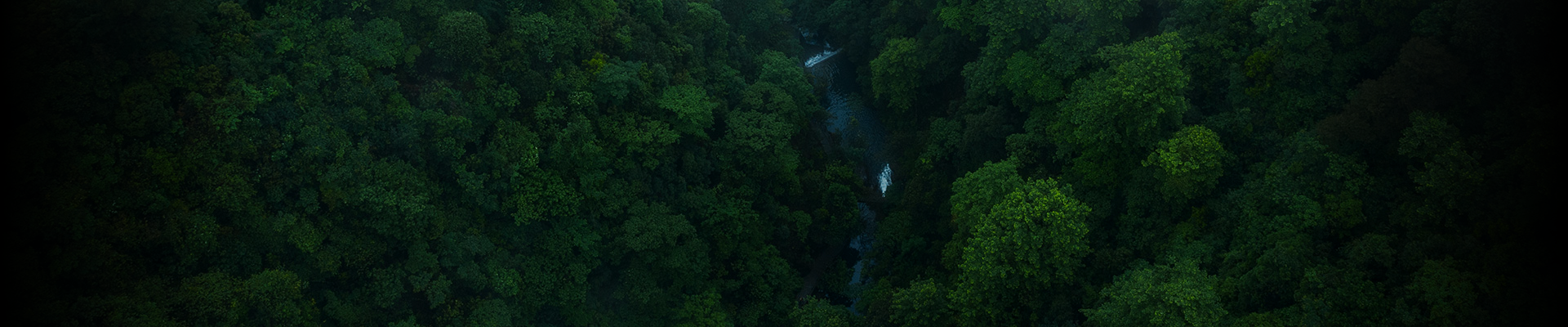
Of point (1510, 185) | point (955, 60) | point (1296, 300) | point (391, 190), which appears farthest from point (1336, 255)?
point (391, 190)

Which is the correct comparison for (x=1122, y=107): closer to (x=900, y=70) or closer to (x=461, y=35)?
(x=900, y=70)

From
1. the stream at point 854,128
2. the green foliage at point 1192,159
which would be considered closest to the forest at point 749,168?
the green foliage at point 1192,159

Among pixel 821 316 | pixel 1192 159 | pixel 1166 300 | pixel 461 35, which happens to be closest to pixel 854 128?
pixel 821 316

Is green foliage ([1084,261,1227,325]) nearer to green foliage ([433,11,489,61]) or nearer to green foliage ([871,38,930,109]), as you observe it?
green foliage ([871,38,930,109])

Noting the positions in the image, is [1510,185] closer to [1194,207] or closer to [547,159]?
[1194,207]

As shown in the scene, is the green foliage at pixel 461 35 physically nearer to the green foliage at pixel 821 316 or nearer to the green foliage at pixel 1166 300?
the green foliage at pixel 821 316

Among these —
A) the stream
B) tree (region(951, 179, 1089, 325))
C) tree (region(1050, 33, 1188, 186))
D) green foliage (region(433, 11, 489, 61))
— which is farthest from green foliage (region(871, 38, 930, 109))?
green foliage (region(433, 11, 489, 61))

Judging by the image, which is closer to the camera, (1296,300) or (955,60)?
(1296,300)
